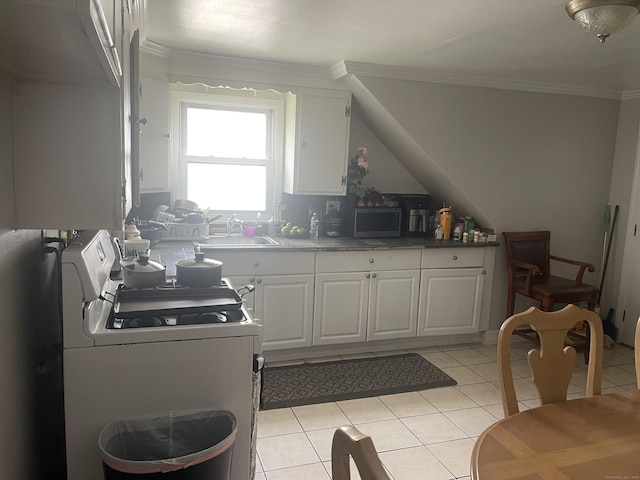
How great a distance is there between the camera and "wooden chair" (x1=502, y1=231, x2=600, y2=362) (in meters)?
3.58

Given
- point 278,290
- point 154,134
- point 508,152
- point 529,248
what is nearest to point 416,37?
point 508,152

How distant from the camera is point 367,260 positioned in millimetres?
3543

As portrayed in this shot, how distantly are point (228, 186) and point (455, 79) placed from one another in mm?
1912

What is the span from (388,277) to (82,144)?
2.53 metres

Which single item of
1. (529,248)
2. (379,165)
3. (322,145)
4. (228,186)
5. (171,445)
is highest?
(322,145)

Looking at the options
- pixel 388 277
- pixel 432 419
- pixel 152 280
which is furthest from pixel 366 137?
pixel 152 280

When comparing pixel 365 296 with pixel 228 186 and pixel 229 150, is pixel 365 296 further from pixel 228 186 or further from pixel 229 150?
pixel 229 150

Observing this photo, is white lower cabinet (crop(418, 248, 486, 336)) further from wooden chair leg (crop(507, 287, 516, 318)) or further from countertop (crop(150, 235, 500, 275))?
wooden chair leg (crop(507, 287, 516, 318))

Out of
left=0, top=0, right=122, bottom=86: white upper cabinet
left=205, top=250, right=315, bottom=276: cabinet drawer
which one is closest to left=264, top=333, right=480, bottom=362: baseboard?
Result: left=205, top=250, right=315, bottom=276: cabinet drawer

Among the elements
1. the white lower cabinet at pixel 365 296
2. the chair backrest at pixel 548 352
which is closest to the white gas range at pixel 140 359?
the chair backrest at pixel 548 352

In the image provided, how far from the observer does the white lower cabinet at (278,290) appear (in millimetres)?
3259

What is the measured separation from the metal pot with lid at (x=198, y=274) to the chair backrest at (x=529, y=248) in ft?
8.54

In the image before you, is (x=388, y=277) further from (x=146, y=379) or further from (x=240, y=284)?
(x=146, y=379)

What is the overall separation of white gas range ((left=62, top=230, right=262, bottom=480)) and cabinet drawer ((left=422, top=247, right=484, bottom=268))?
7.11ft
